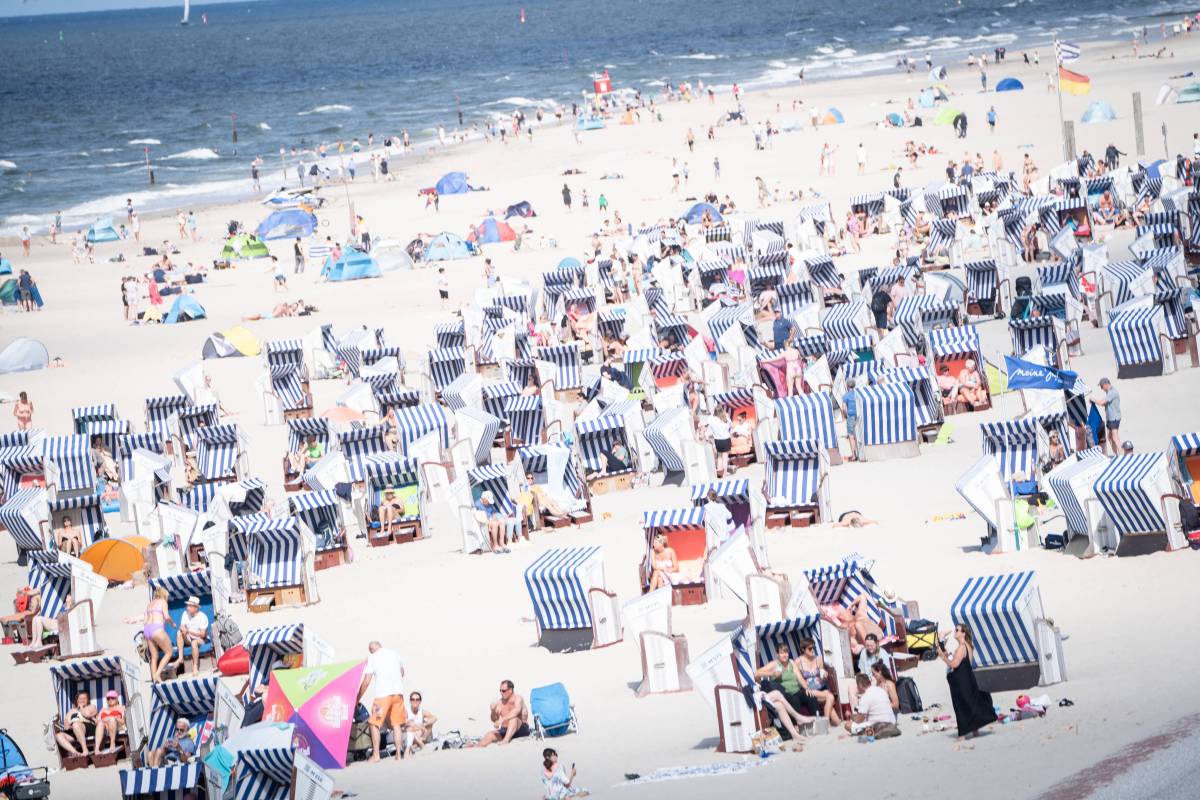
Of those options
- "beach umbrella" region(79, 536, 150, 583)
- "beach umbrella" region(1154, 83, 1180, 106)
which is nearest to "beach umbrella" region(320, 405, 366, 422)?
"beach umbrella" region(79, 536, 150, 583)

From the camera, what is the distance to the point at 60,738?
45.9 ft

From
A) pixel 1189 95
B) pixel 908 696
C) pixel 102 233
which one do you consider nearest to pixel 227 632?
pixel 908 696

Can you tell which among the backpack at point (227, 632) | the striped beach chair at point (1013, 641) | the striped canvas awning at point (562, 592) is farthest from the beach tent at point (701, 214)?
the striped beach chair at point (1013, 641)

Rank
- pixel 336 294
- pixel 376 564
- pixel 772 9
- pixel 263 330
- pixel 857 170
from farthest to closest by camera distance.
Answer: pixel 772 9 < pixel 857 170 < pixel 336 294 < pixel 263 330 < pixel 376 564

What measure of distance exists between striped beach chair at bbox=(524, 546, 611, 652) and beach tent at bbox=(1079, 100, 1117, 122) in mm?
39757

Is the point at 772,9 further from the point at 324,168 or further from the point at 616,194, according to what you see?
the point at 616,194

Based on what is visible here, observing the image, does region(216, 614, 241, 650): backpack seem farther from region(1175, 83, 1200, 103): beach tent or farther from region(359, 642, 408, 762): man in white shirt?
region(1175, 83, 1200, 103): beach tent

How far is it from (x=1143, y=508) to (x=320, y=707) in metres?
7.20

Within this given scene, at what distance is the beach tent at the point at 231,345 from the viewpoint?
107 feet

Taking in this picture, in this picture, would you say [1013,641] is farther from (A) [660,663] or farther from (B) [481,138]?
(B) [481,138]

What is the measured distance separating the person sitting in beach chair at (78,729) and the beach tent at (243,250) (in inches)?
1290

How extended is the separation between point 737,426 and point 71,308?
2552 centimetres

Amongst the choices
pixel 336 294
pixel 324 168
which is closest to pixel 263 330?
pixel 336 294

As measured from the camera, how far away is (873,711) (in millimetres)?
11555
